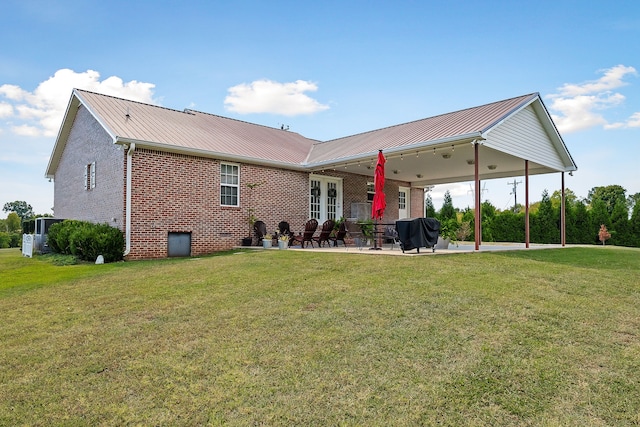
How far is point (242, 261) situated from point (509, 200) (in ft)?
150

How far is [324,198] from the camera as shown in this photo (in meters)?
16.0

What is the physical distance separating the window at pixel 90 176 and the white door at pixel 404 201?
1256 centimetres

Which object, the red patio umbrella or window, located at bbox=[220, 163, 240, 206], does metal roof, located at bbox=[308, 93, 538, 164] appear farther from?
window, located at bbox=[220, 163, 240, 206]

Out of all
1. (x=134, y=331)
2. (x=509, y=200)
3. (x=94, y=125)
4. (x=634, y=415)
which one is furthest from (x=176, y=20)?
(x=509, y=200)

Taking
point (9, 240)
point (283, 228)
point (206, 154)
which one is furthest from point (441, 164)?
point (9, 240)

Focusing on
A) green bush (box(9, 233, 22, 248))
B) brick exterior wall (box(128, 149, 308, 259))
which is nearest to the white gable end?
brick exterior wall (box(128, 149, 308, 259))

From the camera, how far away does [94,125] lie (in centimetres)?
1377

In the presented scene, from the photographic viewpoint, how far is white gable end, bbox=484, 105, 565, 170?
11.3 meters

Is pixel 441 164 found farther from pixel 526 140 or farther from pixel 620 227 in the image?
pixel 620 227

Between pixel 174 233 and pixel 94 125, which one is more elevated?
pixel 94 125

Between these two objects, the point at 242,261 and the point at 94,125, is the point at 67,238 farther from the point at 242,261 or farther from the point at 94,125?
the point at 242,261

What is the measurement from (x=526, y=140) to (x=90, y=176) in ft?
45.2

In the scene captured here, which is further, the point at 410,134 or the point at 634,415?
the point at 410,134

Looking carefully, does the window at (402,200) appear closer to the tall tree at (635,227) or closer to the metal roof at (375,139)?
the metal roof at (375,139)
